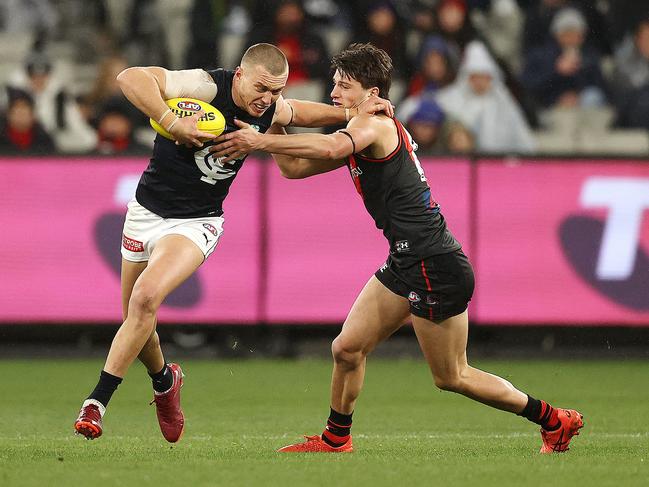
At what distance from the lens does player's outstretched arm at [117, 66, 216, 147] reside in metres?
7.65

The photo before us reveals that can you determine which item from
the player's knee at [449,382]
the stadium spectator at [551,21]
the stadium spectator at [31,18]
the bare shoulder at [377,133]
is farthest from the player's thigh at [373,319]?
the stadium spectator at [31,18]

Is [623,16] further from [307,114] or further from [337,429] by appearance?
[337,429]

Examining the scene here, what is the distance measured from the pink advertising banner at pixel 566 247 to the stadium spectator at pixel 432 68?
2418 mm

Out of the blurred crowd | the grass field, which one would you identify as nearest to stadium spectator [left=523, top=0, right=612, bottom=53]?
the blurred crowd

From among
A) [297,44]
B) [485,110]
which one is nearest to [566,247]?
[485,110]

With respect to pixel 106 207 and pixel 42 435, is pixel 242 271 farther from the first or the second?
pixel 42 435

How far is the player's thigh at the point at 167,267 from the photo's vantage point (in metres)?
7.57

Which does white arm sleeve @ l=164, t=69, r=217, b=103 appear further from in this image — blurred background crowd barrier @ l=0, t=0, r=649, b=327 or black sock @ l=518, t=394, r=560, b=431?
blurred background crowd barrier @ l=0, t=0, r=649, b=327

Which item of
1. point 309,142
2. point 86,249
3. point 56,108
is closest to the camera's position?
point 309,142

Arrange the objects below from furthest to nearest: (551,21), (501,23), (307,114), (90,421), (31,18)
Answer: (31,18), (501,23), (551,21), (307,114), (90,421)

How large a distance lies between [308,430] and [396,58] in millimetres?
7715

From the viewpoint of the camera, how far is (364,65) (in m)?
7.60

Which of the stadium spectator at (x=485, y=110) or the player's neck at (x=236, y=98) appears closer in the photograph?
the player's neck at (x=236, y=98)

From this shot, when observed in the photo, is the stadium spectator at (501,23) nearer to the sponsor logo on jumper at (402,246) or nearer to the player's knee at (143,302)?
the sponsor logo on jumper at (402,246)
